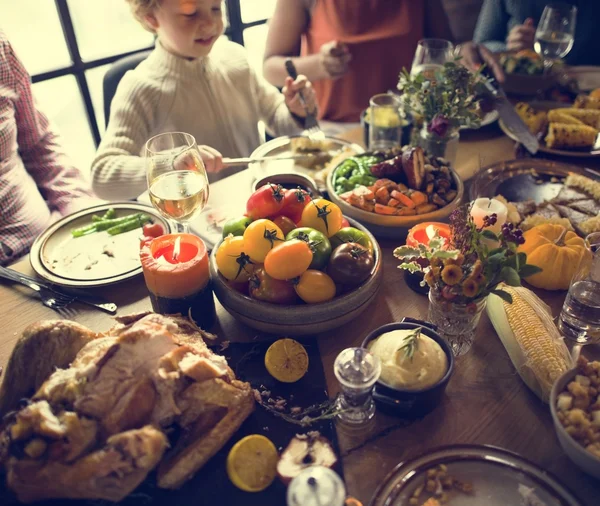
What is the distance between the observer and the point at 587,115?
7.15ft

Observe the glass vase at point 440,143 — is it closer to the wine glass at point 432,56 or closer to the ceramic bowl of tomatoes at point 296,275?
the wine glass at point 432,56

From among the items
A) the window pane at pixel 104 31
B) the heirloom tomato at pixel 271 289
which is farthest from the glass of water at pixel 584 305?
the window pane at pixel 104 31

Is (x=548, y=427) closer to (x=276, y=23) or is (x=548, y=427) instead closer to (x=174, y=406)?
(x=174, y=406)

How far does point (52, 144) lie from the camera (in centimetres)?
227

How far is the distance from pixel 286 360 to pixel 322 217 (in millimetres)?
377

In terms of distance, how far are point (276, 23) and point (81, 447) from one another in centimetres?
252

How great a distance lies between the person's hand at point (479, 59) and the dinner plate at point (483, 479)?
191 centimetres

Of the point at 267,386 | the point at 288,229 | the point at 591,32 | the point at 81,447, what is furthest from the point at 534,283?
the point at 591,32

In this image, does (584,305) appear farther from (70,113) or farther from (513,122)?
(70,113)

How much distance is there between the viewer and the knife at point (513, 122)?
1995 mm

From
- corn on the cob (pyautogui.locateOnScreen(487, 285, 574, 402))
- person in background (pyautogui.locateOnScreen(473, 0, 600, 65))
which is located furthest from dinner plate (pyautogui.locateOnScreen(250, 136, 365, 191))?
person in background (pyautogui.locateOnScreen(473, 0, 600, 65))

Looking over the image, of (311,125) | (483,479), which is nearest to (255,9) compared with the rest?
(311,125)

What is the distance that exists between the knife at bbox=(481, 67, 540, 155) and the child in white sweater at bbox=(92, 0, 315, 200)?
0.80 m

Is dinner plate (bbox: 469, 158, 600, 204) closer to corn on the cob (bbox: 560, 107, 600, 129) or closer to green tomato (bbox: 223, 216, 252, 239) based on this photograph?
corn on the cob (bbox: 560, 107, 600, 129)
